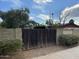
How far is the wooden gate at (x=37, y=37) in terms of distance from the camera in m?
16.0

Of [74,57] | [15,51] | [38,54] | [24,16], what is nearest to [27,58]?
[15,51]

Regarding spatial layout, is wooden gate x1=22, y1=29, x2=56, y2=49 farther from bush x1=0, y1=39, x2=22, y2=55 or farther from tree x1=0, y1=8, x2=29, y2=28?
tree x1=0, y1=8, x2=29, y2=28

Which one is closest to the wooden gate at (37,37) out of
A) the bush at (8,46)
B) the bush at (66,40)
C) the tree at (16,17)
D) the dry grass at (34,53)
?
the dry grass at (34,53)

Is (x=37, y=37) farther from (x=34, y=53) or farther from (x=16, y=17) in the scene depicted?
(x=16, y=17)

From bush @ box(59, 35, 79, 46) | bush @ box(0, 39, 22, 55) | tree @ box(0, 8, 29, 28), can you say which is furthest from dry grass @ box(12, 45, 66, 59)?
tree @ box(0, 8, 29, 28)

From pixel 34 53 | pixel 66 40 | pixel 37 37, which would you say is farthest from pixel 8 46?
pixel 66 40

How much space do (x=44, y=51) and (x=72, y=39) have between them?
5181 mm

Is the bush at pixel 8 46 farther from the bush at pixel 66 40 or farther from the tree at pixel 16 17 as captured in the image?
the tree at pixel 16 17

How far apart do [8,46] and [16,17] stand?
1891cm

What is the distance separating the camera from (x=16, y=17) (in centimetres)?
3128

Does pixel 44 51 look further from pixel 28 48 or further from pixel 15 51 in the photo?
pixel 15 51

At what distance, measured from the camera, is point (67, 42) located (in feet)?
67.3

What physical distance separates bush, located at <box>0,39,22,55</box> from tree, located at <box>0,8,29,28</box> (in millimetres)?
15537

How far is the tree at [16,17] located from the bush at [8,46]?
15.5 meters
